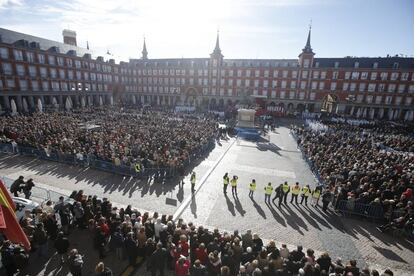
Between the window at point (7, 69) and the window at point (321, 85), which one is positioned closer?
the window at point (7, 69)

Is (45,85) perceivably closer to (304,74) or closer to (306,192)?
(306,192)

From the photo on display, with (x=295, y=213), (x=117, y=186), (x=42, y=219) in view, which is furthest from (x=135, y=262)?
(x=295, y=213)

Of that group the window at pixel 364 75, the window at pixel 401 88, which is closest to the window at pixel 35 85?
the window at pixel 364 75

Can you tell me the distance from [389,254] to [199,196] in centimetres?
918

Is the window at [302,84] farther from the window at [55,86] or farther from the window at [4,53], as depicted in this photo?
the window at [4,53]

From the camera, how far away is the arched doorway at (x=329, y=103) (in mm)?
55312

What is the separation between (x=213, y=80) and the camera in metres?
64.6

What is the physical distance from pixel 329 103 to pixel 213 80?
30.8 metres

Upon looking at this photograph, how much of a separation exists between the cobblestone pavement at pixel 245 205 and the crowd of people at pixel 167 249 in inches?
69.1

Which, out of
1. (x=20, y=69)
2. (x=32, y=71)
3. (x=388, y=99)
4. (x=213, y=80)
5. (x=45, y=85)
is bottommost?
(x=388, y=99)

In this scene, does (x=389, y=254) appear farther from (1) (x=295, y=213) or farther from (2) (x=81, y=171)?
(2) (x=81, y=171)

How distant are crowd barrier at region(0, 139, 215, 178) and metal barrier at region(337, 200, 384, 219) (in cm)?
1039

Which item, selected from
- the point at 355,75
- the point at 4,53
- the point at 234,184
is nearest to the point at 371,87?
the point at 355,75

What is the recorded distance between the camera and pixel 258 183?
16.0m
